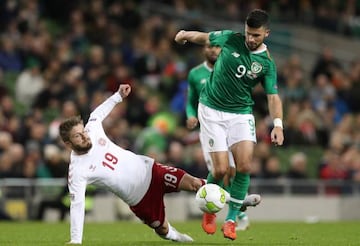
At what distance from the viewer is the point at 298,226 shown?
19.9m

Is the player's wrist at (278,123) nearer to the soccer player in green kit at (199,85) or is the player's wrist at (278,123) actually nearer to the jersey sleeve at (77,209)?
the jersey sleeve at (77,209)

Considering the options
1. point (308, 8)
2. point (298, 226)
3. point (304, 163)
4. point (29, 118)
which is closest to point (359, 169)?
point (304, 163)

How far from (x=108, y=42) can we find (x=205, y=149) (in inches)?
529

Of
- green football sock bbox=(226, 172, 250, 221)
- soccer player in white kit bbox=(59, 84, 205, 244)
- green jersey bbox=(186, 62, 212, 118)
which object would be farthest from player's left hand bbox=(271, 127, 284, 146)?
green jersey bbox=(186, 62, 212, 118)

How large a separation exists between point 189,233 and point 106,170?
3.70 metres

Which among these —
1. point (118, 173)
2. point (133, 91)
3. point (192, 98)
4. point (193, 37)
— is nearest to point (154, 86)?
point (133, 91)

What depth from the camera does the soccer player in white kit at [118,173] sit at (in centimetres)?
1373

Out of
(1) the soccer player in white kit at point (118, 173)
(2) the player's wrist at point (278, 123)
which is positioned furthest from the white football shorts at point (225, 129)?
(1) the soccer player in white kit at point (118, 173)

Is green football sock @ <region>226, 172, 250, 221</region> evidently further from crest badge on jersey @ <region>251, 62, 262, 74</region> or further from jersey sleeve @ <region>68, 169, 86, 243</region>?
jersey sleeve @ <region>68, 169, 86, 243</region>

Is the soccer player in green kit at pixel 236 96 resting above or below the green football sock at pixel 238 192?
above

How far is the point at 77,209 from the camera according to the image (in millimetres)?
13375

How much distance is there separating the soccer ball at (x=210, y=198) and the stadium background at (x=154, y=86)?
9.17m

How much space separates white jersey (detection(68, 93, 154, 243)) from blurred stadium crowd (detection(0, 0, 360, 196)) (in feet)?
29.5

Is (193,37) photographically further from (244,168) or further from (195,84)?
(195,84)
